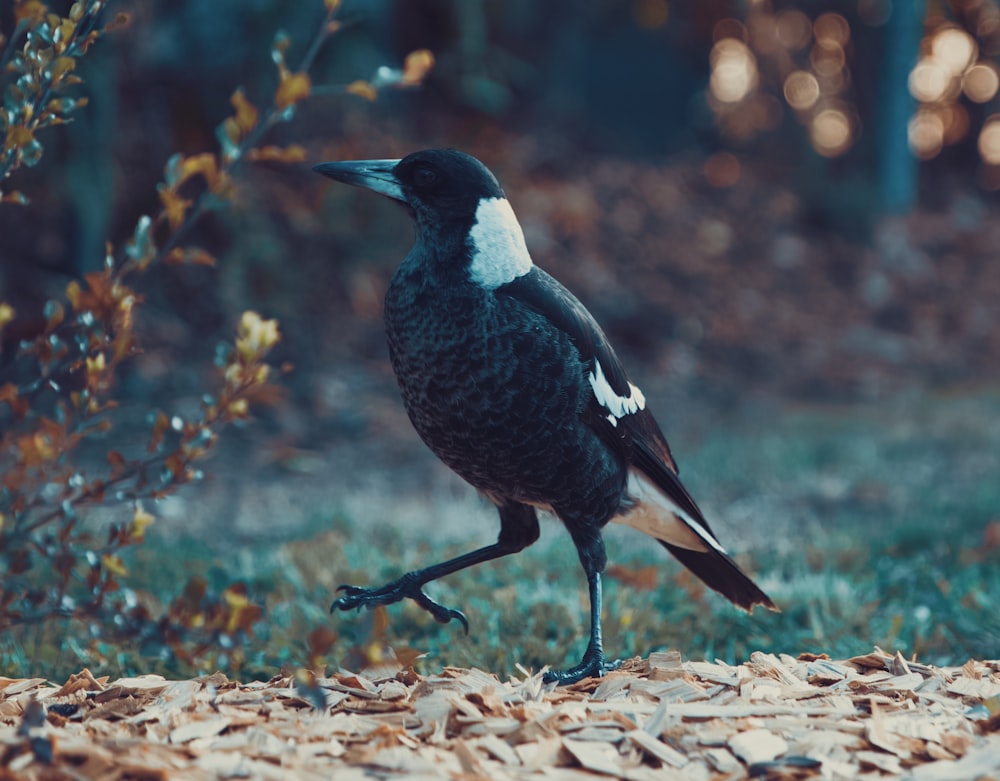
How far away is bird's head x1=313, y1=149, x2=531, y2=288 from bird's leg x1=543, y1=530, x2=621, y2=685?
2.34 feet

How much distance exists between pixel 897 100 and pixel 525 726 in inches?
425

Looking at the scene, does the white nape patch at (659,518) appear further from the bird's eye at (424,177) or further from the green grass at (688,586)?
the bird's eye at (424,177)

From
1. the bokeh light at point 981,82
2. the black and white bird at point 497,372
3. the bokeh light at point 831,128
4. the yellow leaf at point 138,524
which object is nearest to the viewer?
the yellow leaf at point 138,524

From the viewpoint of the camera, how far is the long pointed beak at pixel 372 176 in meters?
2.96

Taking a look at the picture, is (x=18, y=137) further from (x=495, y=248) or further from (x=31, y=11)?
(x=495, y=248)

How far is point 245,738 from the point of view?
2.21m

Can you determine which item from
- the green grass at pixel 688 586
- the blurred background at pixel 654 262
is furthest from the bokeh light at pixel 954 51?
the green grass at pixel 688 586

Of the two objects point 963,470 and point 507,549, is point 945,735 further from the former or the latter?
point 963,470

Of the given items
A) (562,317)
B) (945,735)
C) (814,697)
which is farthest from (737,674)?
(562,317)

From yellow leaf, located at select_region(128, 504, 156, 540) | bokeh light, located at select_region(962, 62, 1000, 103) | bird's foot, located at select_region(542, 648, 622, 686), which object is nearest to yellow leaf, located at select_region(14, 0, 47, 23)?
yellow leaf, located at select_region(128, 504, 156, 540)

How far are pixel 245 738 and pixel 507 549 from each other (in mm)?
1161

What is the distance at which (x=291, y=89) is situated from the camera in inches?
105

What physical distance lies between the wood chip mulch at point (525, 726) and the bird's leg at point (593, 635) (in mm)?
81

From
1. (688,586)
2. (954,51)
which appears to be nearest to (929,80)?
(954,51)
